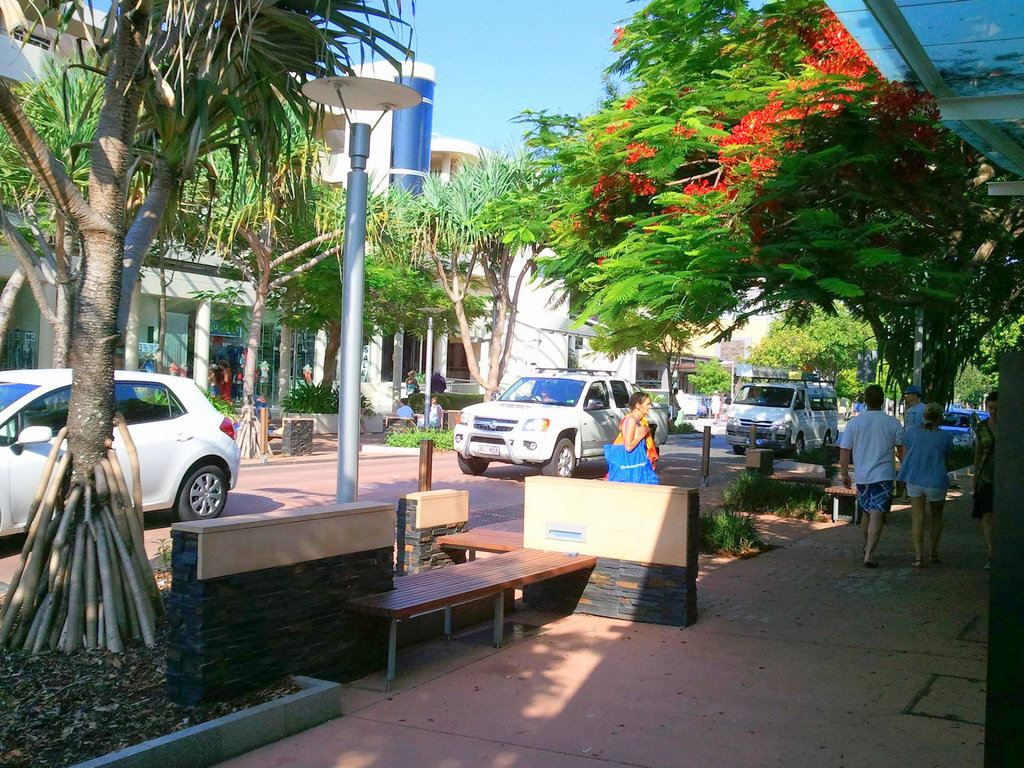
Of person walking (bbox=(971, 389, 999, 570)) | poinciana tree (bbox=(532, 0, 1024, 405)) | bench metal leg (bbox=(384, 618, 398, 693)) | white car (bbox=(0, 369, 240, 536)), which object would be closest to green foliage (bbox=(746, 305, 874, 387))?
poinciana tree (bbox=(532, 0, 1024, 405))

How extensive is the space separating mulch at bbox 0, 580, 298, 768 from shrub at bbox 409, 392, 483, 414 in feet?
86.3

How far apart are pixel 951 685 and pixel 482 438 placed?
464 inches

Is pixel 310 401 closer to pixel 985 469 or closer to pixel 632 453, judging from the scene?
pixel 632 453

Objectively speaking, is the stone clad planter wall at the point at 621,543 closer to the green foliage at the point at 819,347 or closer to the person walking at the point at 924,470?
the person walking at the point at 924,470

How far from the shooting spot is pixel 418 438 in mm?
25047

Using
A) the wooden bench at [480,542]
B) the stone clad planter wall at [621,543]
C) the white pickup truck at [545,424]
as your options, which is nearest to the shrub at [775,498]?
the white pickup truck at [545,424]

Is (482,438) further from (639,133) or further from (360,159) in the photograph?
(360,159)

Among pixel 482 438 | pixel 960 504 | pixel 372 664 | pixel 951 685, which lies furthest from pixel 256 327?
pixel 951 685

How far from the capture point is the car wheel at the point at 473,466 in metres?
17.9

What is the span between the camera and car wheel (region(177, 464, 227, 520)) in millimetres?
10805

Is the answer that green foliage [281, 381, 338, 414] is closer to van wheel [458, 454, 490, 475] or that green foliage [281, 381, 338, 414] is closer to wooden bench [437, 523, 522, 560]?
van wheel [458, 454, 490, 475]

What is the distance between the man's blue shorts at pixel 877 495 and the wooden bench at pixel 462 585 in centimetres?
382

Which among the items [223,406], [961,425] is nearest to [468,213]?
[223,406]

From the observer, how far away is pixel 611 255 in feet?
31.8
